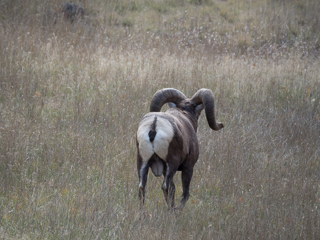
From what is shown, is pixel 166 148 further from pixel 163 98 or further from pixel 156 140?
pixel 163 98

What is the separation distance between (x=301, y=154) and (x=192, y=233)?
3553mm

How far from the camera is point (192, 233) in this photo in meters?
3.99

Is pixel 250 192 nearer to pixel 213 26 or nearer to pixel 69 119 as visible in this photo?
pixel 69 119

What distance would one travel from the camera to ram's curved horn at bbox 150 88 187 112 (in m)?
4.76

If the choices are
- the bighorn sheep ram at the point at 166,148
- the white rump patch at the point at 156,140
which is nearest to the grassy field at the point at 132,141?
the bighorn sheep ram at the point at 166,148

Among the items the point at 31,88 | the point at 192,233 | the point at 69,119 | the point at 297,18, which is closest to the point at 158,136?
the point at 192,233

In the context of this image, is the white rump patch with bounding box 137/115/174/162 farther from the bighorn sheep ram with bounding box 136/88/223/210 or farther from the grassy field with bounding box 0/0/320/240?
the grassy field with bounding box 0/0/320/240

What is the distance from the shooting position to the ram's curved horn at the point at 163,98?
4.76 metres

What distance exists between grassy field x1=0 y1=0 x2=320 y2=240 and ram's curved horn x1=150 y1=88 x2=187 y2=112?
1112mm

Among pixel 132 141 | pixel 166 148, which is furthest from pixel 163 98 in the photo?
pixel 132 141

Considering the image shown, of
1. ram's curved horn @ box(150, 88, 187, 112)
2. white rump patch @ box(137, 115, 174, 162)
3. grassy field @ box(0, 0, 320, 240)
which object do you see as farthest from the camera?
ram's curved horn @ box(150, 88, 187, 112)

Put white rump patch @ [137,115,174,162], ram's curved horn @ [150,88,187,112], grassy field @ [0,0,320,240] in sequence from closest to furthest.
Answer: white rump patch @ [137,115,174,162] < grassy field @ [0,0,320,240] < ram's curved horn @ [150,88,187,112]

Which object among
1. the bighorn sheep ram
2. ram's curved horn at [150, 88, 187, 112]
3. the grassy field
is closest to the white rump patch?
the bighorn sheep ram

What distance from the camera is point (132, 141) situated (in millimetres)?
6152
